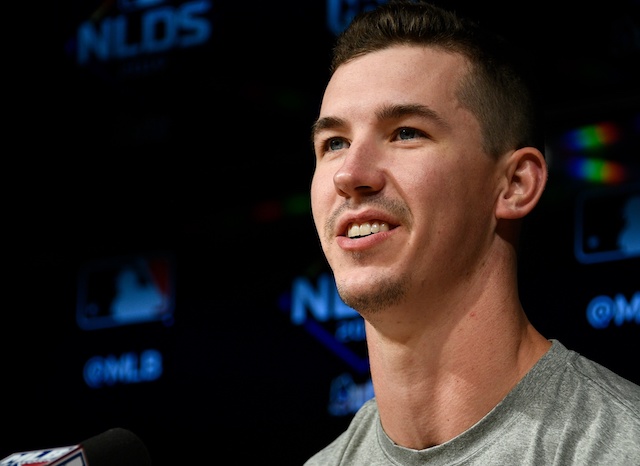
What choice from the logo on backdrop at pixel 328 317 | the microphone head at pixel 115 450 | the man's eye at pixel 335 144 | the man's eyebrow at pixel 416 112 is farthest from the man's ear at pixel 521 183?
the logo on backdrop at pixel 328 317

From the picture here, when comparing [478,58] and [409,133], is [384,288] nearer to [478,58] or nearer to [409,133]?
[409,133]

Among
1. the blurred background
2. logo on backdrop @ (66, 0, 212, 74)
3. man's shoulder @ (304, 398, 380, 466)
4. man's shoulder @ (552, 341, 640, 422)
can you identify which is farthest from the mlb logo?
man's shoulder @ (552, 341, 640, 422)

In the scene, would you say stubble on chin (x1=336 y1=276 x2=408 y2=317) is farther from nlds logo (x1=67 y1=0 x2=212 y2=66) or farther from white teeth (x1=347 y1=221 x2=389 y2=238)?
nlds logo (x1=67 y1=0 x2=212 y2=66)

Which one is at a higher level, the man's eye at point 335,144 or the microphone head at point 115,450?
the man's eye at point 335,144

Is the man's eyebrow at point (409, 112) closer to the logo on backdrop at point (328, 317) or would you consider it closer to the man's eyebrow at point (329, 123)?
the man's eyebrow at point (329, 123)

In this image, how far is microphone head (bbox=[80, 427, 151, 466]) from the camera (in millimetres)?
1185

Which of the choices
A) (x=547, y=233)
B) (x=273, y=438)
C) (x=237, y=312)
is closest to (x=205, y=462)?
(x=273, y=438)

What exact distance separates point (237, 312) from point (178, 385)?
0.22 m

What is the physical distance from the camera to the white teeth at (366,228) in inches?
52.1

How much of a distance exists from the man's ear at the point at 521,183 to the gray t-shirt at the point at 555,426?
196 mm

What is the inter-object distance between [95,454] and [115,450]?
0.05 m

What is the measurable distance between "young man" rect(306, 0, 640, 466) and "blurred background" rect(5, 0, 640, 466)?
633 mm

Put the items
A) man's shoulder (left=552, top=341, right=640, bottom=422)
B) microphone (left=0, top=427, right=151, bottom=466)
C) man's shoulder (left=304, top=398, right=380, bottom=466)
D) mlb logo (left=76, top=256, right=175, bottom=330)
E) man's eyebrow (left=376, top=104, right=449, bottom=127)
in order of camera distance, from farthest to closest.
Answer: mlb logo (left=76, top=256, right=175, bottom=330) → man's shoulder (left=304, top=398, right=380, bottom=466) → man's eyebrow (left=376, top=104, right=449, bottom=127) → man's shoulder (left=552, top=341, right=640, bottom=422) → microphone (left=0, top=427, right=151, bottom=466)

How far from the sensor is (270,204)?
237 centimetres
